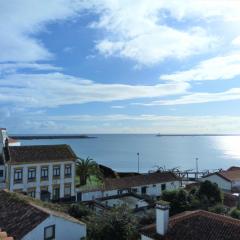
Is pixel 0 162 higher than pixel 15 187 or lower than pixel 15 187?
higher

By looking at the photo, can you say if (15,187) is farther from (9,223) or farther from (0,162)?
(9,223)

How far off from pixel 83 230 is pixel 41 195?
25167 millimetres

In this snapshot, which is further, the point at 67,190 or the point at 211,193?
the point at 67,190

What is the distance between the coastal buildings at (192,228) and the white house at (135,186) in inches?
1130

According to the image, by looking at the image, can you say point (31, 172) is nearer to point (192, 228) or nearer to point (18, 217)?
point (18, 217)

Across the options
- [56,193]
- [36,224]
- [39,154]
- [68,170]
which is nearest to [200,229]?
[36,224]

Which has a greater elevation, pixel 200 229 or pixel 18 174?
pixel 18 174

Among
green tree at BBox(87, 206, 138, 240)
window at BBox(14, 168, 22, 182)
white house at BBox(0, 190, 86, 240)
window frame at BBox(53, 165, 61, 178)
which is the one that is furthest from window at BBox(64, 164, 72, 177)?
green tree at BBox(87, 206, 138, 240)

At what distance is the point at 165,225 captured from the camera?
21734 millimetres

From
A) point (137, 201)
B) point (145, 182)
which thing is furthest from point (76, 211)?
point (145, 182)

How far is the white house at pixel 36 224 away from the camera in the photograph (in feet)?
77.8

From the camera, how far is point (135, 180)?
56.7 meters

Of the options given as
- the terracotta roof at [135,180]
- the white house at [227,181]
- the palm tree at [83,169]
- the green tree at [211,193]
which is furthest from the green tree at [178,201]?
the white house at [227,181]

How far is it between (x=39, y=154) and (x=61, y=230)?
2678 cm
